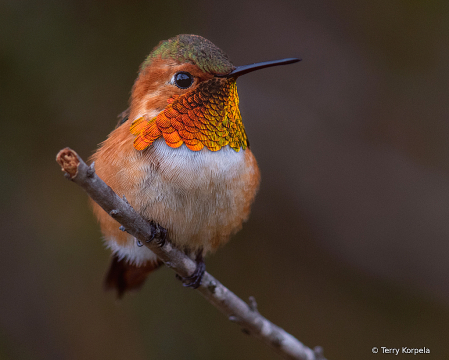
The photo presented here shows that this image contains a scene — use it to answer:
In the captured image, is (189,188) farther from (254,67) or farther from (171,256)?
(254,67)

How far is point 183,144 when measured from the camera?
2.21m

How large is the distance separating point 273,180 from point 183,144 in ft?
9.78

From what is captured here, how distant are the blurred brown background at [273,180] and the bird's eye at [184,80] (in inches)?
94.8

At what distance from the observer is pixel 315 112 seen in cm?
510

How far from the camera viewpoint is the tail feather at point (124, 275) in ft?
10.5

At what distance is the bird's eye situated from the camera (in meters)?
2.25

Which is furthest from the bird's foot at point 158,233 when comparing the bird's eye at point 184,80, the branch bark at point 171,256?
the bird's eye at point 184,80

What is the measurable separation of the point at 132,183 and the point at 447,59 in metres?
4.20

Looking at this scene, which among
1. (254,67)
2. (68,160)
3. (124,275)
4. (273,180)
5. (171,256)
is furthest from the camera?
(273,180)

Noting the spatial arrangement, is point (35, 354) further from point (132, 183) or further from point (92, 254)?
point (132, 183)

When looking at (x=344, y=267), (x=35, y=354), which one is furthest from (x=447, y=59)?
(x=35, y=354)

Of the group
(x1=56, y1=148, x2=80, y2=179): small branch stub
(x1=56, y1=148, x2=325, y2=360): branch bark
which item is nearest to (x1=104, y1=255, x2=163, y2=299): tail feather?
(x1=56, y1=148, x2=325, y2=360): branch bark

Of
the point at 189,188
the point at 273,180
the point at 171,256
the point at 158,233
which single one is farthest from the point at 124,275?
the point at 273,180

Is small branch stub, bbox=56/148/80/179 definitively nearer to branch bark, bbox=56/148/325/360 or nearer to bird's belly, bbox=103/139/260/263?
branch bark, bbox=56/148/325/360
